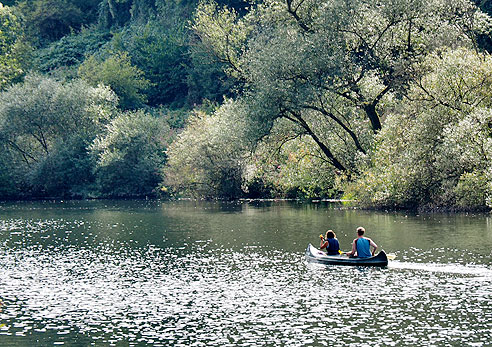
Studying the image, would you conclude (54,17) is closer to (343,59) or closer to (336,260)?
(343,59)

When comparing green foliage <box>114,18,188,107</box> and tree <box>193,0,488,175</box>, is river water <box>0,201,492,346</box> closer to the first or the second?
tree <box>193,0,488,175</box>

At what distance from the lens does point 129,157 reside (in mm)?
76562

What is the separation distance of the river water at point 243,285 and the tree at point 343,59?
1034 cm

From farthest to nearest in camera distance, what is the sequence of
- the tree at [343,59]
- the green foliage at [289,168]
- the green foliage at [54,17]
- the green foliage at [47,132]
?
the green foliage at [54,17], the green foliage at [47,132], the green foliage at [289,168], the tree at [343,59]

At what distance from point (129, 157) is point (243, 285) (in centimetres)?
5100

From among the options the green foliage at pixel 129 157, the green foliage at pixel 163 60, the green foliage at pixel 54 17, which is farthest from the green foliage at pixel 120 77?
the green foliage at pixel 54 17

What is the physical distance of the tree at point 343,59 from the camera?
53219 millimetres

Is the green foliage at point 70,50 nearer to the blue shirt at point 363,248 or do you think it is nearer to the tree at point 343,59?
the tree at point 343,59

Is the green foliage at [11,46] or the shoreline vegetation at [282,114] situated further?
the green foliage at [11,46]

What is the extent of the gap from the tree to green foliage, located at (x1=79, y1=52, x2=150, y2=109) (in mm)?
36306

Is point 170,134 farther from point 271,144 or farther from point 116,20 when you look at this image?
point 116,20

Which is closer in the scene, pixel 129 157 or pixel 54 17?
pixel 129 157

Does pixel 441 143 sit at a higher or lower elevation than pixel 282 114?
lower

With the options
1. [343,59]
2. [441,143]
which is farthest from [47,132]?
[441,143]
